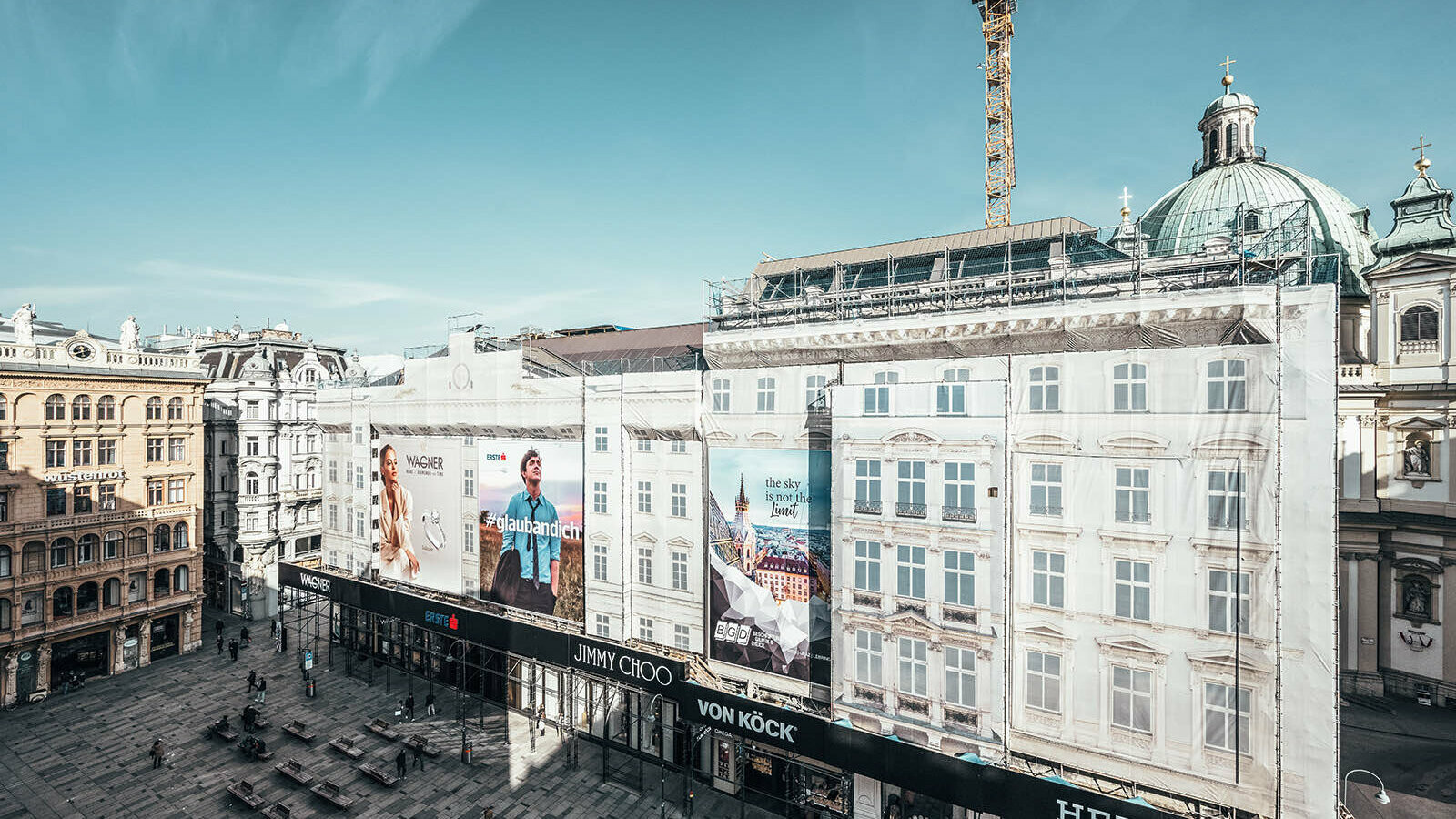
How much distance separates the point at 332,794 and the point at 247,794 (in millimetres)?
Answer: 3846

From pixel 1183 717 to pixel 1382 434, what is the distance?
30.7m

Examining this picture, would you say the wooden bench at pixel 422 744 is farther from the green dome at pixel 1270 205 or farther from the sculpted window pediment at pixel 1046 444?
the green dome at pixel 1270 205

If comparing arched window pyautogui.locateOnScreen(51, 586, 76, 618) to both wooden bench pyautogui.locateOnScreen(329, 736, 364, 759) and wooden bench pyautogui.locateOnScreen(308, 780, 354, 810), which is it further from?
wooden bench pyautogui.locateOnScreen(308, 780, 354, 810)

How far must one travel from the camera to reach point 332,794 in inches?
1195

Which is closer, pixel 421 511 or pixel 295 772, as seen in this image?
pixel 295 772

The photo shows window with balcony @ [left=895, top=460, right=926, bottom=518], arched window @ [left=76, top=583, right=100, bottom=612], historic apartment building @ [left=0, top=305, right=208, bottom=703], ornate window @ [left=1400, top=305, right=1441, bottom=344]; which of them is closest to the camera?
window with balcony @ [left=895, top=460, right=926, bottom=518]

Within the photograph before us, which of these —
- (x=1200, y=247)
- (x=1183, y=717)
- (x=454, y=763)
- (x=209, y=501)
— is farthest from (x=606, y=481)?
(x=209, y=501)

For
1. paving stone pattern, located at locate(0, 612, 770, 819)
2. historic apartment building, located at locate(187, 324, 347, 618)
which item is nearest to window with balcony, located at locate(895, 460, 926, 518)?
paving stone pattern, located at locate(0, 612, 770, 819)

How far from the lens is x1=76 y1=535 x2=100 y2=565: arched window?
42.7 m

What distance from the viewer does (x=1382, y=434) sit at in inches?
1534

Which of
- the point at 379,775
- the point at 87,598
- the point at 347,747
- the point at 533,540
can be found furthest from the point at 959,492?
the point at 87,598

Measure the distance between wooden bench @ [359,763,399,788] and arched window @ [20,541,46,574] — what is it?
26.3 meters

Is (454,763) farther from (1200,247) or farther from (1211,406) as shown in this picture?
(1200,247)

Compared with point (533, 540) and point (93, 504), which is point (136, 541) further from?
point (533, 540)
